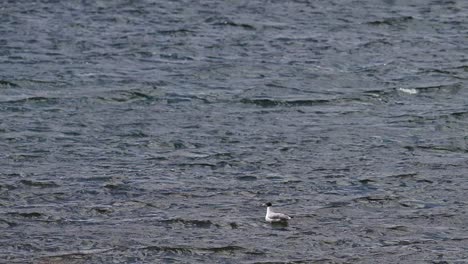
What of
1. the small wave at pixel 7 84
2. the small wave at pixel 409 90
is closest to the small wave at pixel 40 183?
the small wave at pixel 7 84

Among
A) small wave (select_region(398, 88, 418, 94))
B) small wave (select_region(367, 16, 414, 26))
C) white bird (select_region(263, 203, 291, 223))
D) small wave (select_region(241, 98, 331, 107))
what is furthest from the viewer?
small wave (select_region(367, 16, 414, 26))

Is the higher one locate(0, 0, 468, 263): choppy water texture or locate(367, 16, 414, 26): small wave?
locate(367, 16, 414, 26): small wave

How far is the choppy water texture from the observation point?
16.5 meters

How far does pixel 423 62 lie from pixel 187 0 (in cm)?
827

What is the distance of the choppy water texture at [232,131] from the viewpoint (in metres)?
16.5

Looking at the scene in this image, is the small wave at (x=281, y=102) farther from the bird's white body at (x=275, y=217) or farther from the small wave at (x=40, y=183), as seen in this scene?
the bird's white body at (x=275, y=217)

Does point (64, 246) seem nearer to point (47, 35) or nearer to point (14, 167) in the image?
point (14, 167)

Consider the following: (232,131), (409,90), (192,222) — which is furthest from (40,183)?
(409,90)

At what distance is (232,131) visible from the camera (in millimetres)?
21453

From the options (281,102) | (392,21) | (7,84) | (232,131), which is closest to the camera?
(232,131)

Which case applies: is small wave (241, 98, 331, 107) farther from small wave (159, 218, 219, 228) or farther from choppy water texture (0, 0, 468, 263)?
small wave (159, 218, 219, 228)

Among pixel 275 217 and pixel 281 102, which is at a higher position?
pixel 281 102

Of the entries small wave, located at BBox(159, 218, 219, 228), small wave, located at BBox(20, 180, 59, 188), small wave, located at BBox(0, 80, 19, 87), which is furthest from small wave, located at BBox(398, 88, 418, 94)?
small wave, located at BBox(20, 180, 59, 188)

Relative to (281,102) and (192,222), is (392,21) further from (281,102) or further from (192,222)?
(192,222)
